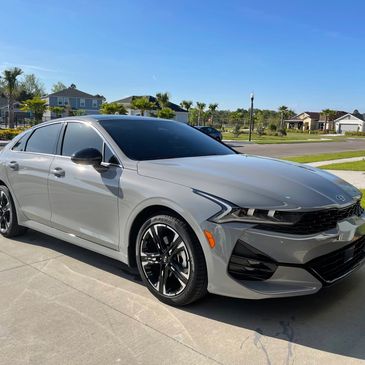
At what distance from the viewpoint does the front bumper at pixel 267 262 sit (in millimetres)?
3082

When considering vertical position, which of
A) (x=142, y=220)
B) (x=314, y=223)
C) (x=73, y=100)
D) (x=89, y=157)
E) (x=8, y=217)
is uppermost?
(x=73, y=100)

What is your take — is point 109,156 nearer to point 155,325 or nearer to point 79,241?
point 79,241

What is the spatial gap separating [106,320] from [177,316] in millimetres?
555

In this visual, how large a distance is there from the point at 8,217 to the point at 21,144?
3.14 ft

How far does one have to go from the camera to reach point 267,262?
311 centimetres

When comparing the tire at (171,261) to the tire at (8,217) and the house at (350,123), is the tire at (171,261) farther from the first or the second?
the house at (350,123)

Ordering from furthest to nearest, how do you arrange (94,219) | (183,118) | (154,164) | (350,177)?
1. (183,118)
2. (350,177)
3. (94,219)
4. (154,164)

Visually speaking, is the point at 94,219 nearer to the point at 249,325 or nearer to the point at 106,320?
the point at 106,320

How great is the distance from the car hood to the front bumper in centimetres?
23

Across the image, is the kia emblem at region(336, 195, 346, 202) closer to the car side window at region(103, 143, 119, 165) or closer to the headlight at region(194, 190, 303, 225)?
the headlight at region(194, 190, 303, 225)

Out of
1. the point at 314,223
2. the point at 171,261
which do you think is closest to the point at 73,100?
the point at 171,261

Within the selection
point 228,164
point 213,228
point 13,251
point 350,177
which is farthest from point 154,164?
point 350,177

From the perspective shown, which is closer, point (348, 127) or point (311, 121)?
point (348, 127)

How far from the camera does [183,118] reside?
72.8m
